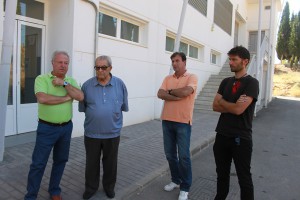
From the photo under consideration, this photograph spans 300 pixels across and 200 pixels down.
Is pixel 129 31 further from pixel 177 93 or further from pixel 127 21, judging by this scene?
pixel 177 93

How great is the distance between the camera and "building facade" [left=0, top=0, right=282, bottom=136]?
→ 5883 millimetres

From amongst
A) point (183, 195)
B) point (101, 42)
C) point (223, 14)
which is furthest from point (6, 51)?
point (223, 14)

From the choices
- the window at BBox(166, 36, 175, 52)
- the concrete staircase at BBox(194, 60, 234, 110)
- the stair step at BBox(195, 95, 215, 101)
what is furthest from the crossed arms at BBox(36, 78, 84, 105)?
the stair step at BBox(195, 95, 215, 101)

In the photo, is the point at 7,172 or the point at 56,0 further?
the point at 56,0

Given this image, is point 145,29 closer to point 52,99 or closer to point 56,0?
point 56,0

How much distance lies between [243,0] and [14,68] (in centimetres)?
1984

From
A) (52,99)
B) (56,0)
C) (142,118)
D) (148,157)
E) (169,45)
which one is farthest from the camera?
(169,45)

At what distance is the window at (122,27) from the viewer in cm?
747

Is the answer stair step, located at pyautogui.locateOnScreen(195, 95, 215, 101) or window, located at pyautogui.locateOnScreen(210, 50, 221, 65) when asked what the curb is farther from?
window, located at pyautogui.locateOnScreen(210, 50, 221, 65)

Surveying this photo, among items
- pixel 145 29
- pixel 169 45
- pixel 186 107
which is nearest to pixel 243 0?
pixel 169 45

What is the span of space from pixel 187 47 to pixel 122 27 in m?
5.24

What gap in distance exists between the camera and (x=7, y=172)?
4.15 meters

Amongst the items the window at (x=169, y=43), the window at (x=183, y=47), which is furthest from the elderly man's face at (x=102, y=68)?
the window at (x=183, y=47)

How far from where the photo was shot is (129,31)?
27.9ft
